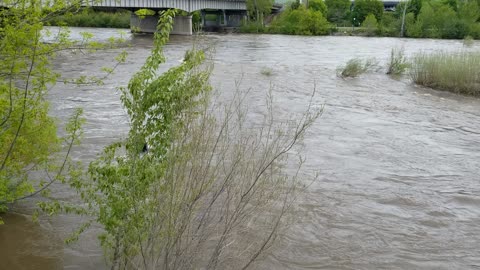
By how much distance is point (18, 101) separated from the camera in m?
5.90

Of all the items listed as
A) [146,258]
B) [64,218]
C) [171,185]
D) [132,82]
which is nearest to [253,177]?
[171,185]

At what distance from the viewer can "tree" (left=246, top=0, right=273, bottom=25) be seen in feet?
255

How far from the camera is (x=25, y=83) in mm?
6137

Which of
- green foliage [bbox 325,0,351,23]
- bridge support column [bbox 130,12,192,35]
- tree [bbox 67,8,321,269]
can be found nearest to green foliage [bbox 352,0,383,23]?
green foliage [bbox 325,0,351,23]

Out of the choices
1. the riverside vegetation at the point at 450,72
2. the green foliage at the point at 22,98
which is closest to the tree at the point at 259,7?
the riverside vegetation at the point at 450,72

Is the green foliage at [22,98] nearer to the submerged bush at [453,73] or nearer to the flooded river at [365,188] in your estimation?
the flooded river at [365,188]

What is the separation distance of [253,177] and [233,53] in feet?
107

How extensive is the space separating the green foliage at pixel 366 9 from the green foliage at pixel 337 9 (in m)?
3.37

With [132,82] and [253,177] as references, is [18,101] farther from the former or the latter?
[253,177]

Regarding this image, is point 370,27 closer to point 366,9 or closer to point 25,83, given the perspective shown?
point 366,9

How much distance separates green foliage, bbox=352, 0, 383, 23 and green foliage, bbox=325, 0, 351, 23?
3.37 meters

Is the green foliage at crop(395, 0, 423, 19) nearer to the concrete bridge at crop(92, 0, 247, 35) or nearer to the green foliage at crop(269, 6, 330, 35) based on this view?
the green foliage at crop(269, 6, 330, 35)

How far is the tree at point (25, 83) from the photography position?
5438 millimetres

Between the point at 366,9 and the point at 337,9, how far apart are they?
332 inches
